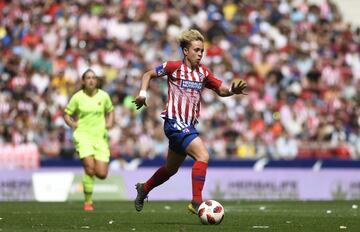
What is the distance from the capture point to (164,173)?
15.1 meters

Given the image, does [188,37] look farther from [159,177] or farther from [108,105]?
[108,105]

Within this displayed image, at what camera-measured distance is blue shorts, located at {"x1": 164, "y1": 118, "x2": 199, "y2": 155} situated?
1438cm

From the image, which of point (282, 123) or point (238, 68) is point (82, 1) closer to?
point (238, 68)

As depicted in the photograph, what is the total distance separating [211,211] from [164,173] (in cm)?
156

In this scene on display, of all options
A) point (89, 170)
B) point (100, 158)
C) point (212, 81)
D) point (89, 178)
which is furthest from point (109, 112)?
point (212, 81)

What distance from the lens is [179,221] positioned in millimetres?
15148

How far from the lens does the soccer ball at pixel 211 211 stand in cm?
1371

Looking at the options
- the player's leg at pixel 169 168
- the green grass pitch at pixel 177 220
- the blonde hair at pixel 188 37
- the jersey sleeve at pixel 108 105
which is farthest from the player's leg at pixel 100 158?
the blonde hair at pixel 188 37

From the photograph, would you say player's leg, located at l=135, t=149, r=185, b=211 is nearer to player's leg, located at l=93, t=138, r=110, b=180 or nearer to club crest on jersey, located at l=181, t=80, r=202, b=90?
club crest on jersey, located at l=181, t=80, r=202, b=90

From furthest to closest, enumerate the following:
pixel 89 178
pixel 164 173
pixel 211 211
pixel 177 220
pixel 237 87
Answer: pixel 89 178 < pixel 177 220 < pixel 164 173 < pixel 237 87 < pixel 211 211

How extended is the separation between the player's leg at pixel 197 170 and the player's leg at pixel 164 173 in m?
0.51

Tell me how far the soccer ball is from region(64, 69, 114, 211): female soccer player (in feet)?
19.2

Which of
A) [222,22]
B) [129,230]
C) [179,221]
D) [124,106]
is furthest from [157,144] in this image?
[129,230]

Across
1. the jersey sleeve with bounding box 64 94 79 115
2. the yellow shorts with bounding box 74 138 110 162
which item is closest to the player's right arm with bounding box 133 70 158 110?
the yellow shorts with bounding box 74 138 110 162
